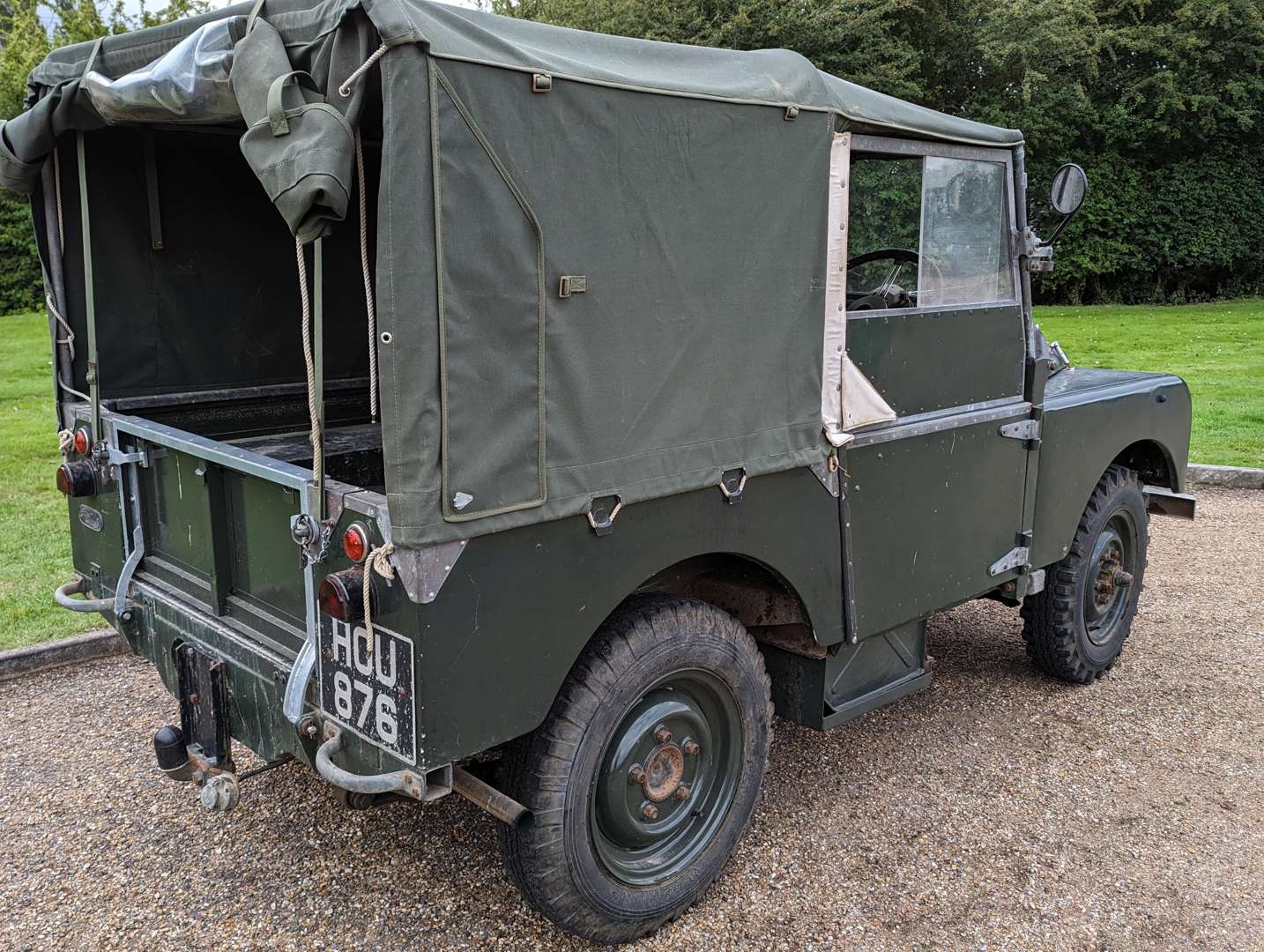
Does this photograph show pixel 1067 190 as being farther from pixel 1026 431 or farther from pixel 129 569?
pixel 129 569

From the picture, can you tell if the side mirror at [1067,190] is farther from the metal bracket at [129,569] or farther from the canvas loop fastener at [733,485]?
the metal bracket at [129,569]

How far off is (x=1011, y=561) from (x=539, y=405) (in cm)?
251

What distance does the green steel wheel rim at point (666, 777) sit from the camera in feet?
10.3

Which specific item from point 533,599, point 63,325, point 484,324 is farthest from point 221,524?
point 484,324

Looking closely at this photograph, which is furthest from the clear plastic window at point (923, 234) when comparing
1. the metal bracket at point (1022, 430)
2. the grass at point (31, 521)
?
the grass at point (31, 521)

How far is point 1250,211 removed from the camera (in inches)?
823

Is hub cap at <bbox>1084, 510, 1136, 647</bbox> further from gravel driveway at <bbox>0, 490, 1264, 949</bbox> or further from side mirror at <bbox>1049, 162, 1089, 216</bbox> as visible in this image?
side mirror at <bbox>1049, 162, 1089, 216</bbox>

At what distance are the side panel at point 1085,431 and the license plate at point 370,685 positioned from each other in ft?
9.65

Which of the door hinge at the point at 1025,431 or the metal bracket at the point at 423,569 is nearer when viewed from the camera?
the metal bracket at the point at 423,569

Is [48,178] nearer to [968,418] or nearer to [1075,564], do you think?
[968,418]

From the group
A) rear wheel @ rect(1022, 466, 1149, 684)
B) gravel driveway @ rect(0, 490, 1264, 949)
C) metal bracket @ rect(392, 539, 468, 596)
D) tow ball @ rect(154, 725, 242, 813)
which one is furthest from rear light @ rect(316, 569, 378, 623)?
rear wheel @ rect(1022, 466, 1149, 684)

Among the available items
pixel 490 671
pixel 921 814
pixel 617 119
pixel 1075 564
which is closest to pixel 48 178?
pixel 617 119

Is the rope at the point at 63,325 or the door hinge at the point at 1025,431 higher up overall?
the rope at the point at 63,325

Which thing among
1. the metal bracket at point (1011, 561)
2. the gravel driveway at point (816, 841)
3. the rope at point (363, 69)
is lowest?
the gravel driveway at point (816, 841)
